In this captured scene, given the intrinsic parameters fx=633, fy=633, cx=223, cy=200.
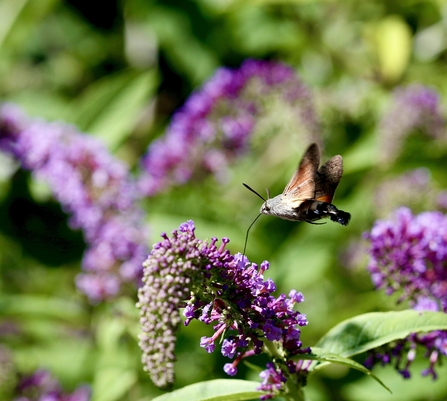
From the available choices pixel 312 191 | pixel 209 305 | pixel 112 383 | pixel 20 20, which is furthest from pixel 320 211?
pixel 20 20

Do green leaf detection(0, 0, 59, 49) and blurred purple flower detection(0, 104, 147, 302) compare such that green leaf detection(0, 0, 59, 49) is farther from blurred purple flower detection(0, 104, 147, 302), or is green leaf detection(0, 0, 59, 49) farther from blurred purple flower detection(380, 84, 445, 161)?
blurred purple flower detection(380, 84, 445, 161)

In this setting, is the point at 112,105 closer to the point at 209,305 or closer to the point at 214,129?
the point at 214,129

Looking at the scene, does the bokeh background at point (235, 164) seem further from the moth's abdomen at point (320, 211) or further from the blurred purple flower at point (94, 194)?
the moth's abdomen at point (320, 211)

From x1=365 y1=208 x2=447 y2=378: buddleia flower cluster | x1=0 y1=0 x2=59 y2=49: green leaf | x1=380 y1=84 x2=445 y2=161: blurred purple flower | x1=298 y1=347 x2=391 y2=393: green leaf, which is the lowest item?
x1=298 y1=347 x2=391 y2=393: green leaf

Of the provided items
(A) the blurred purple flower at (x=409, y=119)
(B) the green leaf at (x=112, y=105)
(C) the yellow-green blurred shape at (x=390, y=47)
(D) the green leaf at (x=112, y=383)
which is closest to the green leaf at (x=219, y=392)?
(D) the green leaf at (x=112, y=383)

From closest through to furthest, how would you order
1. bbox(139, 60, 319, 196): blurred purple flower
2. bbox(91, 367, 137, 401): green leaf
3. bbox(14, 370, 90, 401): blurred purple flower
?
bbox(91, 367, 137, 401): green leaf → bbox(14, 370, 90, 401): blurred purple flower → bbox(139, 60, 319, 196): blurred purple flower

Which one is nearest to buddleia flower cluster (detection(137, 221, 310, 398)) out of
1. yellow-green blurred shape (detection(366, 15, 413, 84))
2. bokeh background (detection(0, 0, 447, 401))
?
bokeh background (detection(0, 0, 447, 401))

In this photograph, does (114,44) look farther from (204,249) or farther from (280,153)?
(204,249)

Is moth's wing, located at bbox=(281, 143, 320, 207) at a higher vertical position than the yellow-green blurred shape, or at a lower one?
lower
